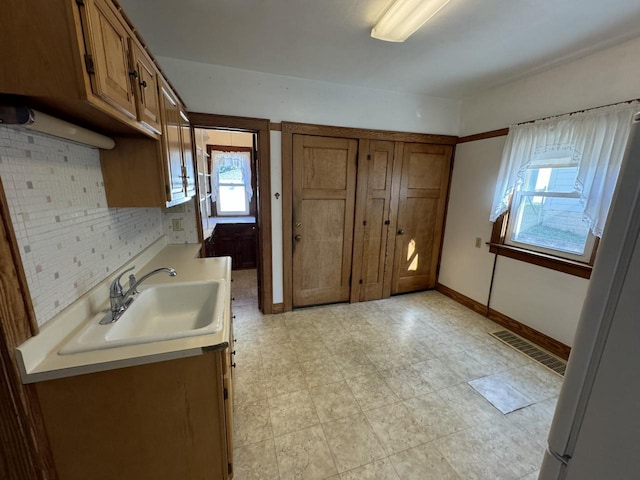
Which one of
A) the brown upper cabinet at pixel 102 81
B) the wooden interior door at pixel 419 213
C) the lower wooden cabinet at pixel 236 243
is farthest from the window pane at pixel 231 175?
the brown upper cabinet at pixel 102 81

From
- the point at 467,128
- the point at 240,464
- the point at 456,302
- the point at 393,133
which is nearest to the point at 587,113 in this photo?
the point at 467,128

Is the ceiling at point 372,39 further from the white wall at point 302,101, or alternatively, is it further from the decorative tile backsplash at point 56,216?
the decorative tile backsplash at point 56,216

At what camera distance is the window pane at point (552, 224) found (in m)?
2.27

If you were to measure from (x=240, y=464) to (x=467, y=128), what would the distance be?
4001 mm

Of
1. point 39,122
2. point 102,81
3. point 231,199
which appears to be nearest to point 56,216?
point 39,122

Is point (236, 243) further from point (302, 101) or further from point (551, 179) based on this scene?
point (551, 179)

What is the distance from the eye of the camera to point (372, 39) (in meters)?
1.96

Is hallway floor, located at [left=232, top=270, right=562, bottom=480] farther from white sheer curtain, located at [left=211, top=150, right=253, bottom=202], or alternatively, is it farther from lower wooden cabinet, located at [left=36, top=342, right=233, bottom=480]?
white sheer curtain, located at [left=211, top=150, right=253, bottom=202]

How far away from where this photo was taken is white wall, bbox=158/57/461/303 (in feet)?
7.98

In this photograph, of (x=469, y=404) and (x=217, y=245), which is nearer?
(x=469, y=404)

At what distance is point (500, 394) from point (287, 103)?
3229mm

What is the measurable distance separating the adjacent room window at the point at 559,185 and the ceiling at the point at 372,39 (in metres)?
0.57

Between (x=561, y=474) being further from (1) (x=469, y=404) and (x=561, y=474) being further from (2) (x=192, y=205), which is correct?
(2) (x=192, y=205)

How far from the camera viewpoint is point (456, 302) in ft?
11.3
